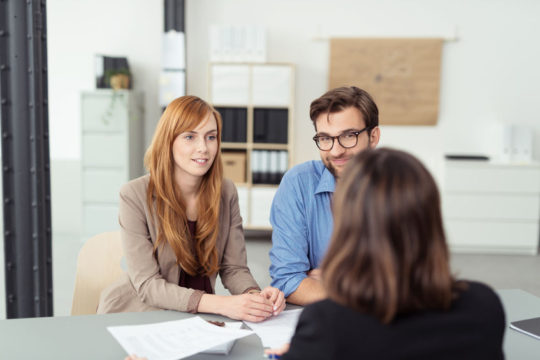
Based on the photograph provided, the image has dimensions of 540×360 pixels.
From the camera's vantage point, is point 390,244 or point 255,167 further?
point 255,167

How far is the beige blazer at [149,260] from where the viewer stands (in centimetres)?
173

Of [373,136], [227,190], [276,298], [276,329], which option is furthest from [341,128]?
[276,329]

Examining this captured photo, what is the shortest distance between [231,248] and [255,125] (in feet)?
11.1

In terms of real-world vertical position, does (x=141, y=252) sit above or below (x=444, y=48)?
below

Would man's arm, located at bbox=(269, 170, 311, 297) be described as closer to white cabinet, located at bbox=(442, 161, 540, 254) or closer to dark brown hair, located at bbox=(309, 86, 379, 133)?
dark brown hair, located at bbox=(309, 86, 379, 133)

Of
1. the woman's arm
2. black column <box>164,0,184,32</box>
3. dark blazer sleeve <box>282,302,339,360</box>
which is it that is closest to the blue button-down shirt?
the woman's arm

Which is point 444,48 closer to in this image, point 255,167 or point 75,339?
point 255,167

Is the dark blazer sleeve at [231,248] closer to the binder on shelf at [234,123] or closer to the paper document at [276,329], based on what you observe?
the paper document at [276,329]

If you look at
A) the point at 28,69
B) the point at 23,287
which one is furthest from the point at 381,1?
the point at 23,287

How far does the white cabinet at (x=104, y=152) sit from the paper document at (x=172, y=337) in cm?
394

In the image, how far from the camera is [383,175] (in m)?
0.84

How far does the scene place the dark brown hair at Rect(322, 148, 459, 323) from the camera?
81 cm

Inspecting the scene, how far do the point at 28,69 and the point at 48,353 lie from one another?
1.45 m

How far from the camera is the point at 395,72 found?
5426 mm
